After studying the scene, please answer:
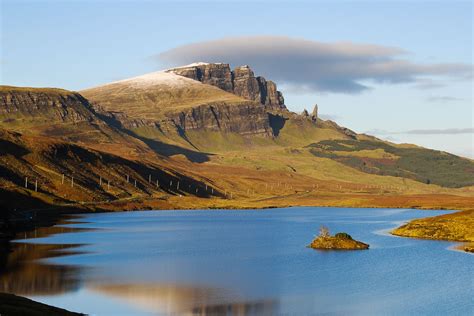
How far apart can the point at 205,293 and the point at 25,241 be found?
6237 cm

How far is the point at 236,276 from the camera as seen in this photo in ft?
297

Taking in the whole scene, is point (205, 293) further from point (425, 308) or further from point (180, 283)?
point (425, 308)

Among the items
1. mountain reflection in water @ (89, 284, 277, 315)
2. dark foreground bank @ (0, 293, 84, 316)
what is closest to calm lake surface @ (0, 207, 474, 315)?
mountain reflection in water @ (89, 284, 277, 315)

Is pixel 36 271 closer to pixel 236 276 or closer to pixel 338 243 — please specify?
pixel 236 276

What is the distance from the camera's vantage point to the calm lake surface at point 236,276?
2749 inches

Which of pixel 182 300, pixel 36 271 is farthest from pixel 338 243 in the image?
pixel 182 300

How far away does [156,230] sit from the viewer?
551ft

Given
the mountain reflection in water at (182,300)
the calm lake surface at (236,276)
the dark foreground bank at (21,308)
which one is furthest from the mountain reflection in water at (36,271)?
the dark foreground bank at (21,308)

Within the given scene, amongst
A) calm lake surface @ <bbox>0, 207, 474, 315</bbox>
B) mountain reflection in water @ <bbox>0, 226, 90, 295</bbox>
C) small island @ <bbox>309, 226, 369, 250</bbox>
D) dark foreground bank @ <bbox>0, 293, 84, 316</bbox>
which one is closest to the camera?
dark foreground bank @ <bbox>0, 293, 84, 316</bbox>

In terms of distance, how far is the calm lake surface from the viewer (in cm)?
6981

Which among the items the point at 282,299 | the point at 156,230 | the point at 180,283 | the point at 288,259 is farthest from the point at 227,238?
the point at 282,299

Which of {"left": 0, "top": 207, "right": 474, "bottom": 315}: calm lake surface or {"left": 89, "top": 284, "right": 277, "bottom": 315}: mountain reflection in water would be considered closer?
{"left": 89, "top": 284, "right": 277, "bottom": 315}: mountain reflection in water

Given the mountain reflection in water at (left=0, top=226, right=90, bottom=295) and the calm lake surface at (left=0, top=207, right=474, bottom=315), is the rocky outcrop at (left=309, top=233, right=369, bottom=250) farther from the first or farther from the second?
the mountain reflection in water at (left=0, top=226, right=90, bottom=295)

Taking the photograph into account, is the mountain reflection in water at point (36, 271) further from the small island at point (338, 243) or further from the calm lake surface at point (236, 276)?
the small island at point (338, 243)
